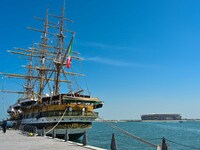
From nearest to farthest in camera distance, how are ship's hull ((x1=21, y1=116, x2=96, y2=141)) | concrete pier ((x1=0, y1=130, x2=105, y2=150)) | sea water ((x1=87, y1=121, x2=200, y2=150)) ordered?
concrete pier ((x1=0, y1=130, x2=105, y2=150)) → ship's hull ((x1=21, y1=116, x2=96, y2=141)) → sea water ((x1=87, y1=121, x2=200, y2=150))

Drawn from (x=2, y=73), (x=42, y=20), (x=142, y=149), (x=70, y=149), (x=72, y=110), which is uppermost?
(x=42, y=20)

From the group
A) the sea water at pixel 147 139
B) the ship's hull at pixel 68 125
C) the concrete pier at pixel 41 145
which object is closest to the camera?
the concrete pier at pixel 41 145

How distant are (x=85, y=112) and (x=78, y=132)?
282 cm

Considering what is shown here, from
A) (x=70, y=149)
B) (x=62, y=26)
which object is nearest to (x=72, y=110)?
(x=70, y=149)

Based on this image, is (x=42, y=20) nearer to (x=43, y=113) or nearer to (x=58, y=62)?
(x=58, y=62)

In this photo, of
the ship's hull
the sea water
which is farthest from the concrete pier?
the ship's hull

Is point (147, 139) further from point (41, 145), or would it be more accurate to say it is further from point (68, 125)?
point (41, 145)

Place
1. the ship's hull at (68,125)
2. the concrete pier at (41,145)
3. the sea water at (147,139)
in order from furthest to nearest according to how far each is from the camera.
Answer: the sea water at (147,139)
the ship's hull at (68,125)
the concrete pier at (41,145)

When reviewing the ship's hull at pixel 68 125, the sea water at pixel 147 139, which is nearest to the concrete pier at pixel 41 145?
the sea water at pixel 147 139

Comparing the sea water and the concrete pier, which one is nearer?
the concrete pier

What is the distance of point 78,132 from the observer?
3359 centimetres

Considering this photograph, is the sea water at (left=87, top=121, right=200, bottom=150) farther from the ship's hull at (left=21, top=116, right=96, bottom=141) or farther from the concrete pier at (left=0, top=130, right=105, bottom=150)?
the concrete pier at (left=0, top=130, right=105, bottom=150)

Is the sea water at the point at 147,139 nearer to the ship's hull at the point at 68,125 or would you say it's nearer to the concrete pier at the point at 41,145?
the ship's hull at the point at 68,125

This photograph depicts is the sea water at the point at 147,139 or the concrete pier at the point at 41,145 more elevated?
the concrete pier at the point at 41,145
